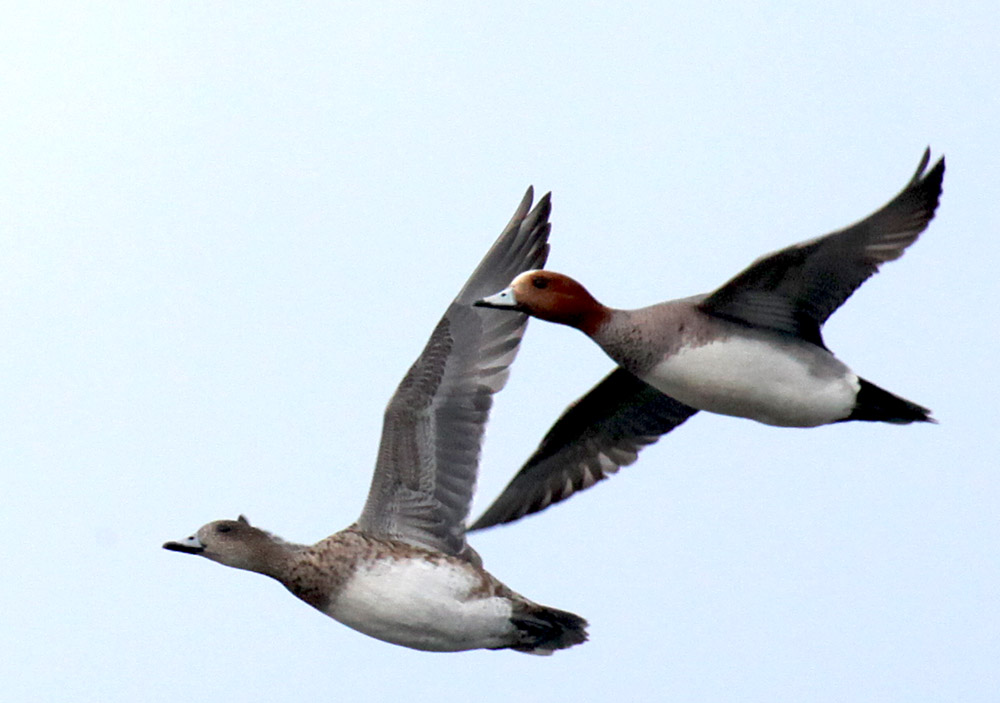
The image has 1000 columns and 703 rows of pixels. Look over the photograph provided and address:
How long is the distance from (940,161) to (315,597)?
3.31 meters

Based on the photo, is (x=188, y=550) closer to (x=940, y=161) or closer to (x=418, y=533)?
(x=418, y=533)

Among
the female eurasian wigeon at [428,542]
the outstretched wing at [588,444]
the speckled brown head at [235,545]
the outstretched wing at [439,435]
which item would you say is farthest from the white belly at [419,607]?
→ the outstretched wing at [588,444]

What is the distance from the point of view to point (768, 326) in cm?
908

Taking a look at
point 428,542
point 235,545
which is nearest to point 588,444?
point 428,542

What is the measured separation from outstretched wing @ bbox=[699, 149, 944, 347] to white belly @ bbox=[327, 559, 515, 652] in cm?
166

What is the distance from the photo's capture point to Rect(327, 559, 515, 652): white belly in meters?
9.12

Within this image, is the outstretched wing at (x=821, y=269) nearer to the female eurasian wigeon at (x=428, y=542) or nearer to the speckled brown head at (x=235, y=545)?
the female eurasian wigeon at (x=428, y=542)

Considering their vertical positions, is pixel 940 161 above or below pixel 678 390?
above

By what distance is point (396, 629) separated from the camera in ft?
30.0

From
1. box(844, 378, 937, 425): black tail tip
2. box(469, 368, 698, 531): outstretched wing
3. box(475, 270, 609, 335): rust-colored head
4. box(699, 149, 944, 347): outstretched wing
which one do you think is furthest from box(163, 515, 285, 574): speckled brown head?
box(844, 378, 937, 425): black tail tip

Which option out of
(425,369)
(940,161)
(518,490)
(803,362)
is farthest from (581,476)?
(940,161)

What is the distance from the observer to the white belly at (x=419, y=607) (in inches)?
359

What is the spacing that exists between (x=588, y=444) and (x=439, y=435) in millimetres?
1129

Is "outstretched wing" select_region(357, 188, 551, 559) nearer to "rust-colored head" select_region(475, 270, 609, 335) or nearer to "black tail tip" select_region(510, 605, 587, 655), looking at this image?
"black tail tip" select_region(510, 605, 587, 655)
